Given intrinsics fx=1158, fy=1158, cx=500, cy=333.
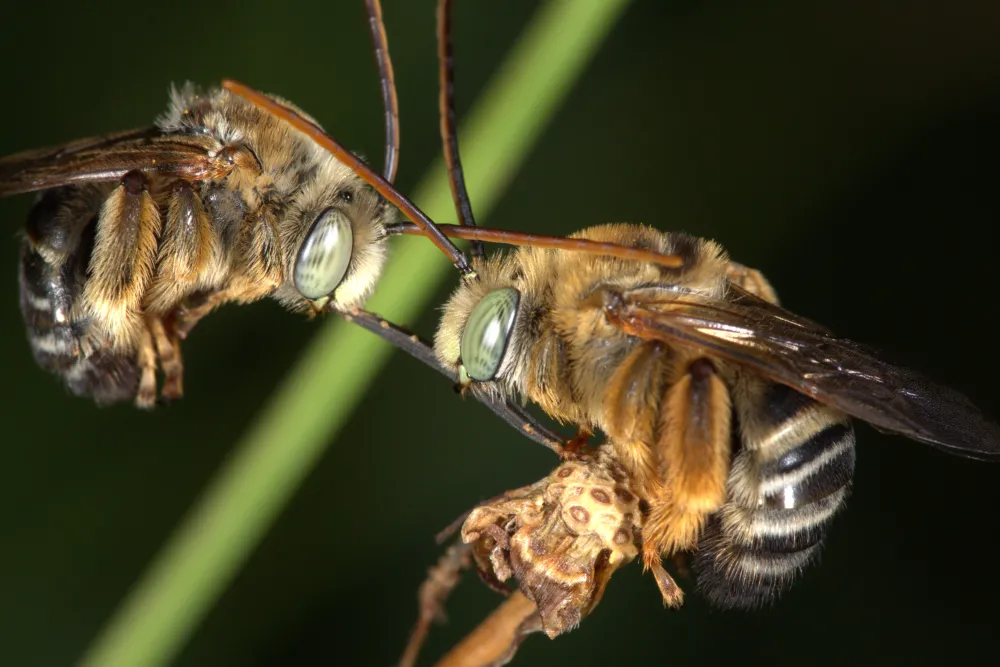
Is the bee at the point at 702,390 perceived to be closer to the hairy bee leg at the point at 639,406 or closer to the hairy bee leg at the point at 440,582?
the hairy bee leg at the point at 639,406

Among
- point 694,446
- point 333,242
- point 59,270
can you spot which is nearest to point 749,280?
point 694,446

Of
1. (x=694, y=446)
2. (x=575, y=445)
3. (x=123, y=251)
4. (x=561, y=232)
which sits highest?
(x=561, y=232)

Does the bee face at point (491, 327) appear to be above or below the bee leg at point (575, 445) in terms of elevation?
above

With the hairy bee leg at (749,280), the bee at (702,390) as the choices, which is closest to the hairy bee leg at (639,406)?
the bee at (702,390)

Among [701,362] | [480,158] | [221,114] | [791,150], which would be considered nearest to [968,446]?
[701,362]

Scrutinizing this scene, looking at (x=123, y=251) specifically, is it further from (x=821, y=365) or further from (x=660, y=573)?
(x=821, y=365)

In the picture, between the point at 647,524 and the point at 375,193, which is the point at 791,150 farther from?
the point at 647,524

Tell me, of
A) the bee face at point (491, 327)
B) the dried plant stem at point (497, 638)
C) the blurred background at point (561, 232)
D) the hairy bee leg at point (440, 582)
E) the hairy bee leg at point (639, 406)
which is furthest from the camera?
the blurred background at point (561, 232)
